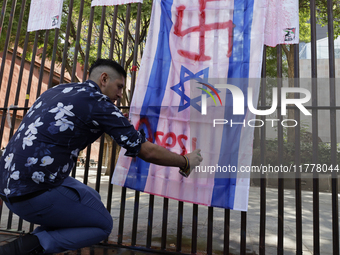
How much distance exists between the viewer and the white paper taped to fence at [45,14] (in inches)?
151

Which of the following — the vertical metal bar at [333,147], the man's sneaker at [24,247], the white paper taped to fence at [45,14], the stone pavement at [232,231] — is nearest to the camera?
the man's sneaker at [24,247]

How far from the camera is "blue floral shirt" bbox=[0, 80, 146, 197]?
1965 mm

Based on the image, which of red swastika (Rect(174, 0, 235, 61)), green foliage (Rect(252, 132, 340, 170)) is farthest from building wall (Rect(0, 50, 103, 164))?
red swastika (Rect(174, 0, 235, 61))

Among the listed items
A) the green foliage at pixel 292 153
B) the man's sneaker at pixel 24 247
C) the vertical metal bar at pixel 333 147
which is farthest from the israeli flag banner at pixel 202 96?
the green foliage at pixel 292 153

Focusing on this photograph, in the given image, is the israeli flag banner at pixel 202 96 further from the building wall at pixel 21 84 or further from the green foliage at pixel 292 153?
the building wall at pixel 21 84

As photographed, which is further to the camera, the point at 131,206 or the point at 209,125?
the point at 131,206

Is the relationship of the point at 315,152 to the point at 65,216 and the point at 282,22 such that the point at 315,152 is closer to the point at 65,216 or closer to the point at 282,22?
the point at 282,22

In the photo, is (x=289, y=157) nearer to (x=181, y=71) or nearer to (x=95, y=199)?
(x=181, y=71)

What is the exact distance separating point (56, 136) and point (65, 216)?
1.95 ft

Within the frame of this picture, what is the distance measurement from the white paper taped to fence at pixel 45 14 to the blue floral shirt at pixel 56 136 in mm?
2155

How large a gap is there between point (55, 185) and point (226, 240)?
5.92 ft

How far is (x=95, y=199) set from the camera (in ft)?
7.36

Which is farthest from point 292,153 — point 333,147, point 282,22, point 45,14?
point 45,14

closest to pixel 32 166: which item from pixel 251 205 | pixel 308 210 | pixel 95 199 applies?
pixel 95 199
